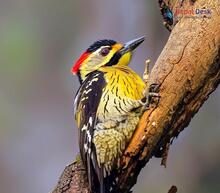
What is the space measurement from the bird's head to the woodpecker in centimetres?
15

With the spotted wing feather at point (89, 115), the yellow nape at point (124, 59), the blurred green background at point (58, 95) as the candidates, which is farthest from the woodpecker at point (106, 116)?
the blurred green background at point (58, 95)

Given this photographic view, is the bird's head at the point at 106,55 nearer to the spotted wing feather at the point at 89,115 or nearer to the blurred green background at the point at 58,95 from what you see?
the spotted wing feather at the point at 89,115

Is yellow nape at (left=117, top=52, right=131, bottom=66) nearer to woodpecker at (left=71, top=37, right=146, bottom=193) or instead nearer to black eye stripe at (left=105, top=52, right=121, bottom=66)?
black eye stripe at (left=105, top=52, right=121, bottom=66)

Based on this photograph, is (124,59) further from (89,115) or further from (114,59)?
(89,115)

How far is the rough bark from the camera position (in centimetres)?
→ 325

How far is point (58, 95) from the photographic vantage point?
19.9ft

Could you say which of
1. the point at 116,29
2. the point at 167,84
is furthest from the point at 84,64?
the point at 116,29

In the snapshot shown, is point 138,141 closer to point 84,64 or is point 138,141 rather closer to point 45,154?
point 84,64

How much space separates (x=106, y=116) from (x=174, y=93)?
18.3 inches

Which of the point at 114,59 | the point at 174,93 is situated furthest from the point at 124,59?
the point at 174,93

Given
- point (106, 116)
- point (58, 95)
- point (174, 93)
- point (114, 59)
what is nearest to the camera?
point (174, 93)

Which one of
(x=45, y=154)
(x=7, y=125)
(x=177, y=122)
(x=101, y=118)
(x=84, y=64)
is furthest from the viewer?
(x=7, y=125)

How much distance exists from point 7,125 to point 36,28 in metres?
0.99

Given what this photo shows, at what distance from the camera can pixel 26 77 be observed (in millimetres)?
6418
